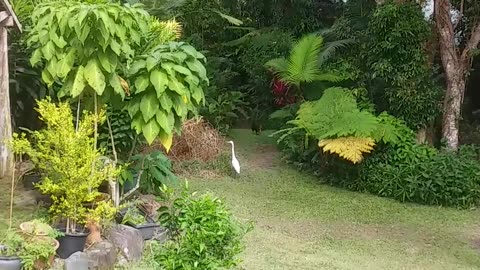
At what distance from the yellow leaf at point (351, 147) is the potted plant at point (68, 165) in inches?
122

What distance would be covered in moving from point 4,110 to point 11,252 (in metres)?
2.86

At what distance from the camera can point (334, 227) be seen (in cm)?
557

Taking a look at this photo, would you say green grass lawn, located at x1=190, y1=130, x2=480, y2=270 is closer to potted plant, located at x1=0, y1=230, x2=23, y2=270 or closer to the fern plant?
the fern plant

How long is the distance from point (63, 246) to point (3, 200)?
5.39 ft

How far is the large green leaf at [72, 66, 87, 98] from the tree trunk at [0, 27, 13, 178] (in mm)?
2236

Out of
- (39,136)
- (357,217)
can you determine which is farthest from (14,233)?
(357,217)

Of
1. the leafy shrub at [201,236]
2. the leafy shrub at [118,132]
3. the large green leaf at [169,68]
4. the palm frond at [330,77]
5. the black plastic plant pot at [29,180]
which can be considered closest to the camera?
the leafy shrub at [201,236]

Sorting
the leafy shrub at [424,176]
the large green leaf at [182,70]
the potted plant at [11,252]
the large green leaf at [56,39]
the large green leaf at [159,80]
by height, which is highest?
the large green leaf at [56,39]

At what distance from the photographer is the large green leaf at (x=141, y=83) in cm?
437

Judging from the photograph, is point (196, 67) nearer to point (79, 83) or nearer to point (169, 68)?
point (169, 68)

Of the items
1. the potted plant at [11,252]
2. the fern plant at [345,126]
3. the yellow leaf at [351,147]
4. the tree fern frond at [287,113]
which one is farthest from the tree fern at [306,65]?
the potted plant at [11,252]

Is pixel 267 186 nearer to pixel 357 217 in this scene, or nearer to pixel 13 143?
pixel 357 217

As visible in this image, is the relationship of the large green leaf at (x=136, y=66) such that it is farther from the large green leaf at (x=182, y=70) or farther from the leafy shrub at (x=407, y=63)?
the leafy shrub at (x=407, y=63)

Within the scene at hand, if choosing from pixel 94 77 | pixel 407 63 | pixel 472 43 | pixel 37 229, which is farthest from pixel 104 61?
pixel 472 43
